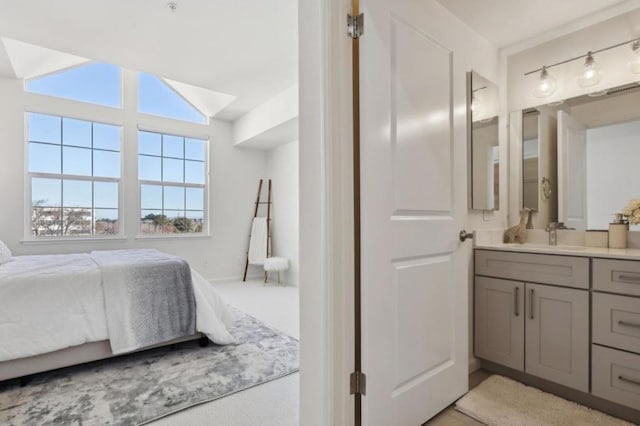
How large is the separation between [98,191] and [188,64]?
230 centimetres

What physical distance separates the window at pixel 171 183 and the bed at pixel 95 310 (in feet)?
7.64

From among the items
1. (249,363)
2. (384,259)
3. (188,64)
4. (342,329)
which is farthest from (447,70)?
(188,64)

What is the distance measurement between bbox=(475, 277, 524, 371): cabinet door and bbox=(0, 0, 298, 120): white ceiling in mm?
2501

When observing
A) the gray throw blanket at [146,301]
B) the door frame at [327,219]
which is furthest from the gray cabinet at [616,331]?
the gray throw blanket at [146,301]

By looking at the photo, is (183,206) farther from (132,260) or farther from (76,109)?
(132,260)

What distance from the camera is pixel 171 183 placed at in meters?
5.16

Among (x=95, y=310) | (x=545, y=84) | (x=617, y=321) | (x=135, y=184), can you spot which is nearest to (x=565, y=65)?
(x=545, y=84)

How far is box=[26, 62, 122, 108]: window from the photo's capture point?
423 centimetres

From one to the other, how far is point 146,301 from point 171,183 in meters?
3.13

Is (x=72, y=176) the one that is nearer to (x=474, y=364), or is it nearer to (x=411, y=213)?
(x=411, y=213)

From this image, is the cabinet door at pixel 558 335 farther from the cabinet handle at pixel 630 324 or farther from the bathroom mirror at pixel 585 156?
the bathroom mirror at pixel 585 156

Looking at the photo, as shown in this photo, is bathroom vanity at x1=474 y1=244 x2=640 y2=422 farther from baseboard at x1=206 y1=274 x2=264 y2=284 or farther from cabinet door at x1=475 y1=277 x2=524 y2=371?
baseboard at x1=206 y1=274 x2=264 y2=284

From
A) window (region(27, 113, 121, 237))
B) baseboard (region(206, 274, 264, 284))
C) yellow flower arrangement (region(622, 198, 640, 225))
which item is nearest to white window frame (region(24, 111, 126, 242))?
window (region(27, 113, 121, 237))

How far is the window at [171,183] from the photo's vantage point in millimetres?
4914
